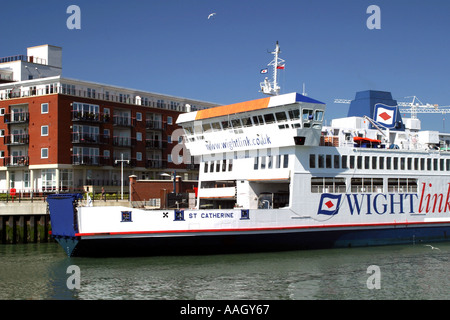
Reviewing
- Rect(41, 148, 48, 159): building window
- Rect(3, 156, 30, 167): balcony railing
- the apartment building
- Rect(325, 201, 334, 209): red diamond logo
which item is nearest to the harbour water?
Rect(325, 201, 334, 209): red diamond logo

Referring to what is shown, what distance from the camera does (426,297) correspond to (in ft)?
65.5

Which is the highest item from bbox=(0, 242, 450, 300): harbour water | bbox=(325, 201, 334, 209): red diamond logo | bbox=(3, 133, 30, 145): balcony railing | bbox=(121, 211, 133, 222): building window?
bbox=(3, 133, 30, 145): balcony railing

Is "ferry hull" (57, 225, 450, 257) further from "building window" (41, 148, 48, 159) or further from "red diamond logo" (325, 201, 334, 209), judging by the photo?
"building window" (41, 148, 48, 159)

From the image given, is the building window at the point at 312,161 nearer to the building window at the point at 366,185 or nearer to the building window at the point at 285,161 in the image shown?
the building window at the point at 285,161

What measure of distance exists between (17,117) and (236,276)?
3478 centimetres

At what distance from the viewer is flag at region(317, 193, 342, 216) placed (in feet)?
99.9

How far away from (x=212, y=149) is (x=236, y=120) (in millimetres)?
2474

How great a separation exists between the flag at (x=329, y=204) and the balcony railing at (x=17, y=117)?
3051 centimetres

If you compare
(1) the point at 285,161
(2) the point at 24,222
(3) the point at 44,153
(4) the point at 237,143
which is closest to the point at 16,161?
(3) the point at 44,153

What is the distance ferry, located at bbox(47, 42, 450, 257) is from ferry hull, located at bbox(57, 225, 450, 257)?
0.17 ft

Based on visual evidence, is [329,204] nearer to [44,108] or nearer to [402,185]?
[402,185]
